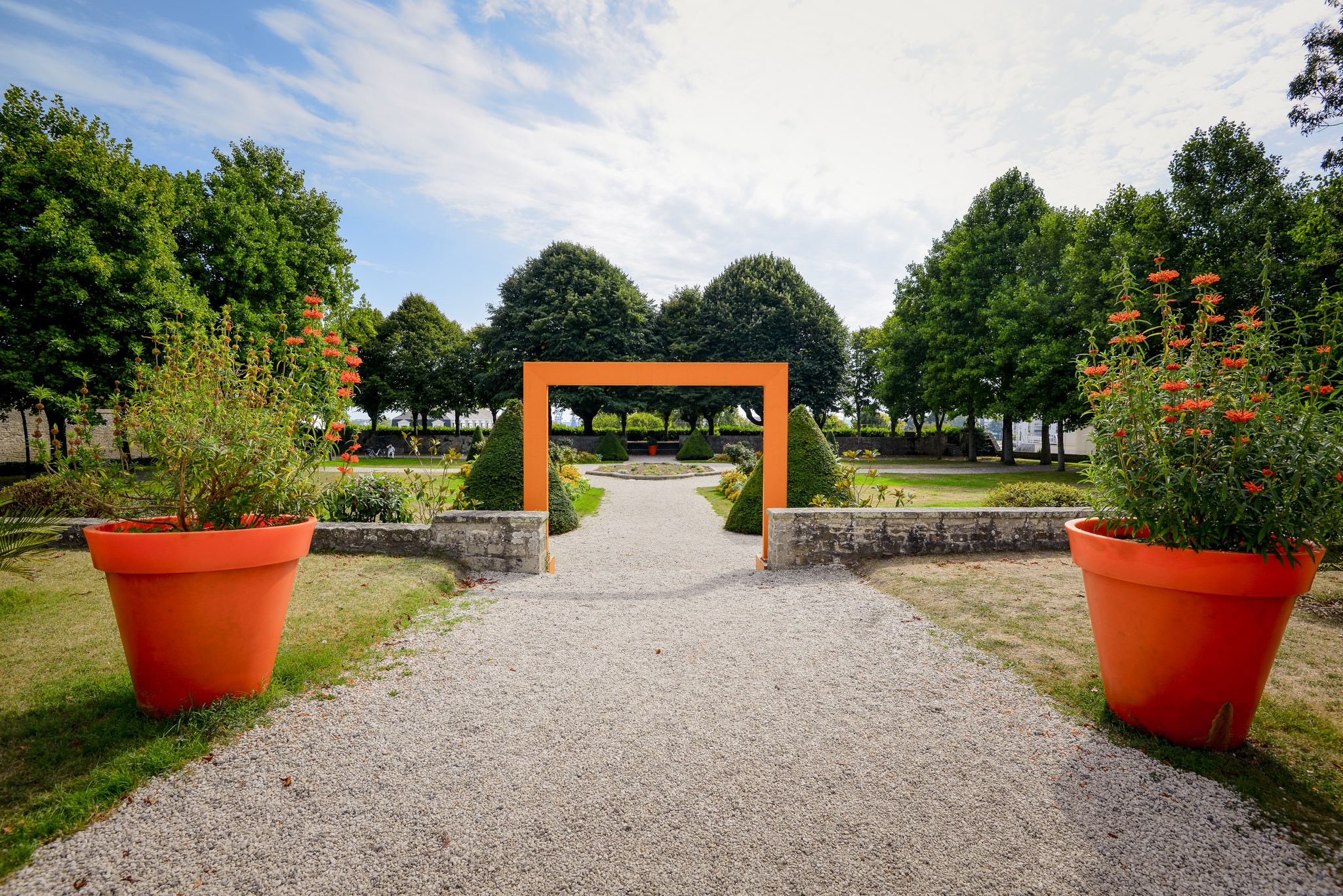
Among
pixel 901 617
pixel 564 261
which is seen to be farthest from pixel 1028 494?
pixel 564 261

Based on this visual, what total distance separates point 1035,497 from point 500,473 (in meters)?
8.56

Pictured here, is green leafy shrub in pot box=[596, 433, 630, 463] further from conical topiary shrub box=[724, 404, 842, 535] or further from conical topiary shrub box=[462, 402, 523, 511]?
conical topiary shrub box=[462, 402, 523, 511]

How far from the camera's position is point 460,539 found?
698cm

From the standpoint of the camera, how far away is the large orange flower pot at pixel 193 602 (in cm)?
296

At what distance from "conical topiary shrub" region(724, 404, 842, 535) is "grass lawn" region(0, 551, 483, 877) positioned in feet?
17.8

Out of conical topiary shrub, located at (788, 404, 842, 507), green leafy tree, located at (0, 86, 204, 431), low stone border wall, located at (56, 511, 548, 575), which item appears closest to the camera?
low stone border wall, located at (56, 511, 548, 575)

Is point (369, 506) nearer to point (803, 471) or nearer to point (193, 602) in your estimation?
point (193, 602)

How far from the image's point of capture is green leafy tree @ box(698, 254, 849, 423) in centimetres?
3244

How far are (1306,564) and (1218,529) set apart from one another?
38cm

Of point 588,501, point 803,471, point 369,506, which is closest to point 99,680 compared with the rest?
point 369,506

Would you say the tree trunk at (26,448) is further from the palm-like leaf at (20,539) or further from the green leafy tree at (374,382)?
the palm-like leaf at (20,539)

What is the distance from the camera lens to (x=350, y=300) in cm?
2295

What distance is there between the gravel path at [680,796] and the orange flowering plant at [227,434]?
50.7 inches

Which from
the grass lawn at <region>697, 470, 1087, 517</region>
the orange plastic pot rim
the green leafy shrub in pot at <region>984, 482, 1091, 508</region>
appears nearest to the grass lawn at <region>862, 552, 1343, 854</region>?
the orange plastic pot rim
